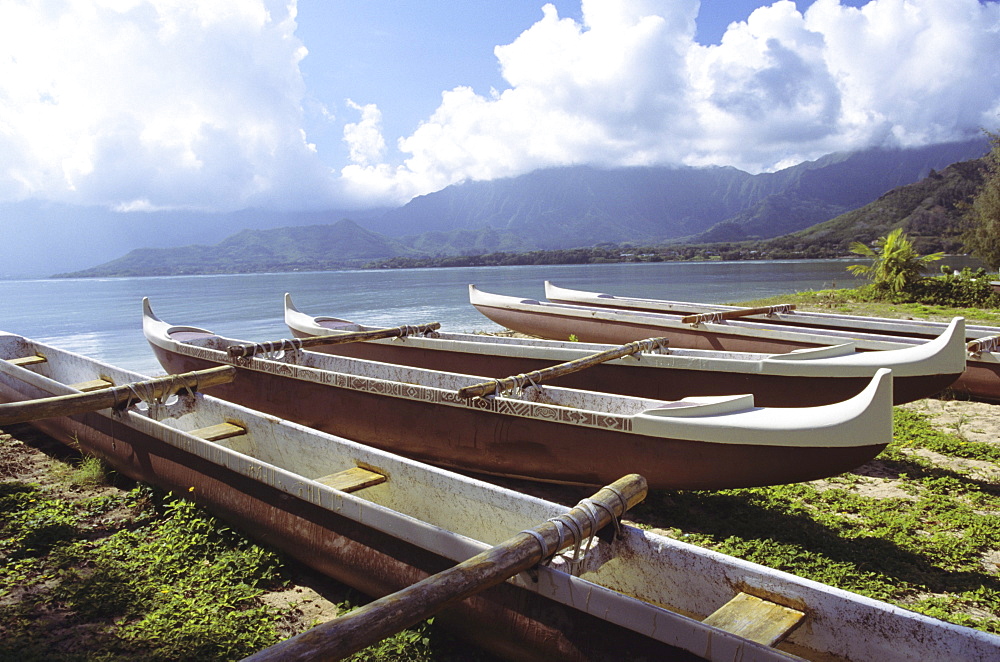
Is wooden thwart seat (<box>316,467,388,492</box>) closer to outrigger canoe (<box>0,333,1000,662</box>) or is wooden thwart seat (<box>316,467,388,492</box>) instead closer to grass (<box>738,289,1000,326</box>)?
outrigger canoe (<box>0,333,1000,662</box>)

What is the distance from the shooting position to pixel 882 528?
4082 mm

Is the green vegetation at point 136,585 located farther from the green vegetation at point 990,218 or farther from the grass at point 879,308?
the green vegetation at point 990,218

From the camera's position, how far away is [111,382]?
22.0 feet

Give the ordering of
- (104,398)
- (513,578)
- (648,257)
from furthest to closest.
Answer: (648,257) → (104,398) → (513,578)

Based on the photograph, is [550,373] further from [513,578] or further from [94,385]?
[94,385]

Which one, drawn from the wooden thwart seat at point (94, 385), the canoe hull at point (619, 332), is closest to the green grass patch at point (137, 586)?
the wooden thwart seat at point (94, 385)

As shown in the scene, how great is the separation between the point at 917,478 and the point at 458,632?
164 inches

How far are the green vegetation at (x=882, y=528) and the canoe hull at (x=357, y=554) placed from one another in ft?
6.02

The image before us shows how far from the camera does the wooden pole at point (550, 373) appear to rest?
476cm

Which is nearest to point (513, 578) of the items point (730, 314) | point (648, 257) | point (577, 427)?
point (577, 427)

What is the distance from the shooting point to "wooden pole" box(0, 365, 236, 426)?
4.23 m

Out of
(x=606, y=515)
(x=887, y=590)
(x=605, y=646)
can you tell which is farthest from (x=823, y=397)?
(x=605, y=646)

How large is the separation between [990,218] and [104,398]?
31.3 metres

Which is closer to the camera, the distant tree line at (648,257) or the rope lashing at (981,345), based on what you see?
the rope lashing at (981,345)
